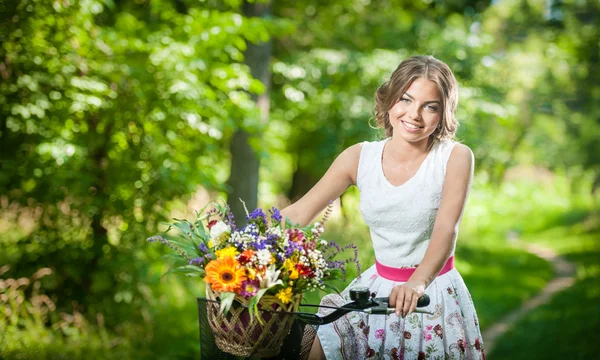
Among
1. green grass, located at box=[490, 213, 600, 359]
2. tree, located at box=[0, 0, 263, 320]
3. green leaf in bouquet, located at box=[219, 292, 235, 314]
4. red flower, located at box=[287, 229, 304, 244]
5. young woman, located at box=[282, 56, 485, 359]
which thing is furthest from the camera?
green grass, located at box=[490, 213, 600, 359]

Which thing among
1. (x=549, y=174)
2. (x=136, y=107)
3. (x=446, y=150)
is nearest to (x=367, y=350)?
(x=446, y=150)

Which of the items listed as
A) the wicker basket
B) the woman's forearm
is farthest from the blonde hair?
the wicker basket

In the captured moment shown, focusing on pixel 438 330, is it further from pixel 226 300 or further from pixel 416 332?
pixel 226 300

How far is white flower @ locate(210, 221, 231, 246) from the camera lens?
2.25m

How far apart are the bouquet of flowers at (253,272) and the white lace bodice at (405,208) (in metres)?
0.44

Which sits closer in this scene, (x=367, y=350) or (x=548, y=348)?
(x=367, y=350)

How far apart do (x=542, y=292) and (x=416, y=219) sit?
706 cm

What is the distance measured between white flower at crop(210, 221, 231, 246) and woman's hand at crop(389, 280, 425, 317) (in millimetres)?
620

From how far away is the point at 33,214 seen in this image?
542 centimetres

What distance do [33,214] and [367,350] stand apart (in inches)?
145

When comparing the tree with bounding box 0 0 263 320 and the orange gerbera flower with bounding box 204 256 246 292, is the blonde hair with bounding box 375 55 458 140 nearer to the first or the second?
the orange gerbera flower with bounding box 204 256 246 292

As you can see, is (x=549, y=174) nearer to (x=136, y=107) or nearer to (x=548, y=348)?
(x=548, y=348)

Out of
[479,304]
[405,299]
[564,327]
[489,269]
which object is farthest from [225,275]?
[489,269]

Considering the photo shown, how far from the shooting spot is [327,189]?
2846 mm
